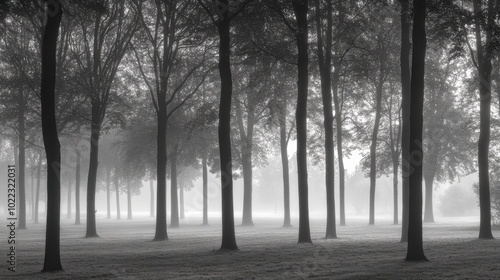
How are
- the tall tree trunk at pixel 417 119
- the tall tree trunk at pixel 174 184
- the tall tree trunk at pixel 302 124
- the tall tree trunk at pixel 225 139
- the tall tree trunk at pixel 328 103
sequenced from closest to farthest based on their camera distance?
the tall tree trunk at pixel 417 119 < the tall tree trunk at pixel 225 139 < the tall tree trunk at pixel 302 124 < the tall tree trunk at pixel 328 103 < the tall tree trunk at pixel 174 184

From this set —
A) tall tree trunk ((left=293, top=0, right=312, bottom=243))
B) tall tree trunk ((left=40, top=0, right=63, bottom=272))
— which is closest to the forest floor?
tall tree trunk ((left=40, top=0, right=63, bottom=272))

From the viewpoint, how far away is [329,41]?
24.8m

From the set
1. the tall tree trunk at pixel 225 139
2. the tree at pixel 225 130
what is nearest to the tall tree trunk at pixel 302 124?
the tree at pixel 225 130

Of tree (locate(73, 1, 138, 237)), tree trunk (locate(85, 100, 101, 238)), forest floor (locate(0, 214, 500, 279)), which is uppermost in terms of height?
tree (locate(73, 1, 138, 237))

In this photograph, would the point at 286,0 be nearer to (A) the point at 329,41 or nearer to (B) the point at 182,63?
(A) the point at 329,41

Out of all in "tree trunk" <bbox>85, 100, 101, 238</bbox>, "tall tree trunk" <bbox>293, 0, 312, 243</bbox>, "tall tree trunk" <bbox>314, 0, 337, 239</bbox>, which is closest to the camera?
"tall tree trunk" <bbox>293, 0, 312, 243</bbox>

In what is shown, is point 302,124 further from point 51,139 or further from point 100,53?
point 100,53

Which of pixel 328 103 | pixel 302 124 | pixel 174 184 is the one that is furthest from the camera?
pixel 174 184

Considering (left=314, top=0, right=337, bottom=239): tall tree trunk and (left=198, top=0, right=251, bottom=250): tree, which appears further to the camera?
(left=314, top=0, right=337, bottom=239): tall tree trunk

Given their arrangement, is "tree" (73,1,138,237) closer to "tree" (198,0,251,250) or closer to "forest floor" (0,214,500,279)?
"tree" (198,0,251,250)

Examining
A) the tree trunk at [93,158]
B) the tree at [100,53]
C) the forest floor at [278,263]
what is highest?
the tree at [100,53]

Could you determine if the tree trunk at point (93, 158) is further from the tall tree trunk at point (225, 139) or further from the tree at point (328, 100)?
the tree at point (328, 100)

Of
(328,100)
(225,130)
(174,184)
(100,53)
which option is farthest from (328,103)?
(174,184)

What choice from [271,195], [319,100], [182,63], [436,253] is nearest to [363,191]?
[271,195]
